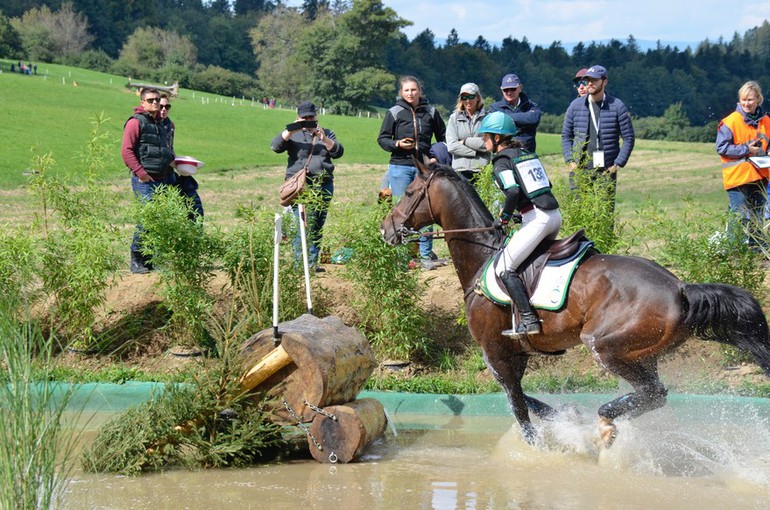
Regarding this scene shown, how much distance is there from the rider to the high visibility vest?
4.71 metres

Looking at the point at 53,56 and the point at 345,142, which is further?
the point at 53,56

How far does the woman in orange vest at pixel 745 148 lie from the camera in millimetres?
11141

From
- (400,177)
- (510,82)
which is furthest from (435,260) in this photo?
(510,82)

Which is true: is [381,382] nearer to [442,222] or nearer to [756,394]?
[442,222]

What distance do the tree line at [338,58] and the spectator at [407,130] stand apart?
179 ft

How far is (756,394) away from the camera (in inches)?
353

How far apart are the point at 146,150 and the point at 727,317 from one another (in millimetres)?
6853

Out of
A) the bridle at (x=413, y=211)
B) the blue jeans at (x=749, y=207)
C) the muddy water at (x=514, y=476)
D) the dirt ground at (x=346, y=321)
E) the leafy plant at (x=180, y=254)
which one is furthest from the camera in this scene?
the leafy plant at (x=180, y=254)

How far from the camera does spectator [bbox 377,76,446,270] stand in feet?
36.2

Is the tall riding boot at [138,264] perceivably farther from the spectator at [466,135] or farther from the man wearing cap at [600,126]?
the man wearing cap at [600,126]

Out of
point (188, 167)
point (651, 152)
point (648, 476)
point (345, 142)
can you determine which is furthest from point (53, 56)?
point (648, 476)

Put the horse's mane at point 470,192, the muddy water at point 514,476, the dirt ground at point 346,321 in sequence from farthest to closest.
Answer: the dirt ground at point 346,321
the horse's mane at point 470,192
the muddy water at point 514,476

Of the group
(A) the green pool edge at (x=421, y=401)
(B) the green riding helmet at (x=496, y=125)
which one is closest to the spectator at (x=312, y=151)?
(A) the green pool edge at (x=421, y=401)

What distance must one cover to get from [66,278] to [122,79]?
7416 centimetres
